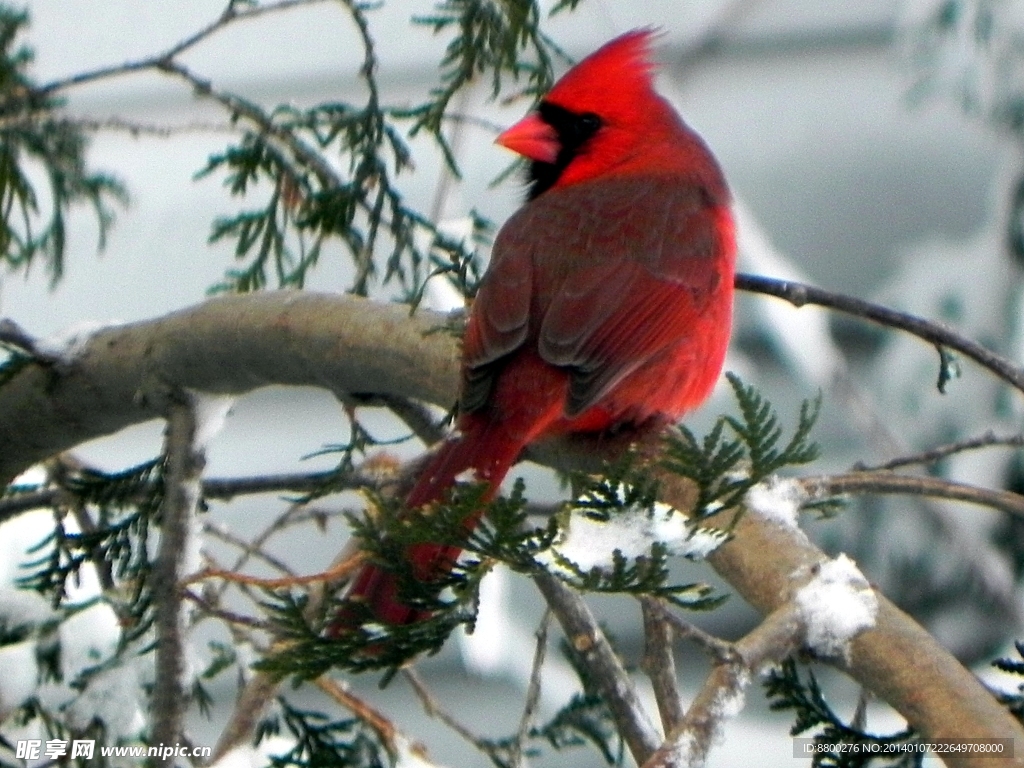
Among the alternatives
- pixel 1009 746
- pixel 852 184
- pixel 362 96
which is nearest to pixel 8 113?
pixel 1009 746

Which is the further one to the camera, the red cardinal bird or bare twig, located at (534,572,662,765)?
the red cardinal bird

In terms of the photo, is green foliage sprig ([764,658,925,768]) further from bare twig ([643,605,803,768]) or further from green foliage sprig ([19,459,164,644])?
green foliage sprig ([19,459,164,644])

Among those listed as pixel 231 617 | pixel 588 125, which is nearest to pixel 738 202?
pixel 588 125

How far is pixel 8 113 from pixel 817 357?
2.24 metres

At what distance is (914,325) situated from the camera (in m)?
1.75

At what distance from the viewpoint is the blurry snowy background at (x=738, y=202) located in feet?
11.8

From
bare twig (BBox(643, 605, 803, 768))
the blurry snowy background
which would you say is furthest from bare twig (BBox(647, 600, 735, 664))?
the blurry snowy background

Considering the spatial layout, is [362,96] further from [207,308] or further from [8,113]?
[207,308]

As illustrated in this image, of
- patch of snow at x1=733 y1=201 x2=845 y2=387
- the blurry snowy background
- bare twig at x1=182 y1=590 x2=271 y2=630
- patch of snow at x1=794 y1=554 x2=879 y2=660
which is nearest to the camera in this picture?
patch of snow at x1=794 y1=554 x2=879 y2=660

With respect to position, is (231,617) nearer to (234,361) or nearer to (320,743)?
(320,743)

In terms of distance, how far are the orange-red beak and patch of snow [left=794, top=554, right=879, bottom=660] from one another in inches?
48.4

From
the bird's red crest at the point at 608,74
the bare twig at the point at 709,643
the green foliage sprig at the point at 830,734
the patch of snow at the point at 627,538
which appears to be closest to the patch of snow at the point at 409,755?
the green foliage sprig at the point at 830,734

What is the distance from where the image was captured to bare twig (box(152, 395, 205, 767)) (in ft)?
5.17

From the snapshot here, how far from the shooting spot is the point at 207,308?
5.94 feet
